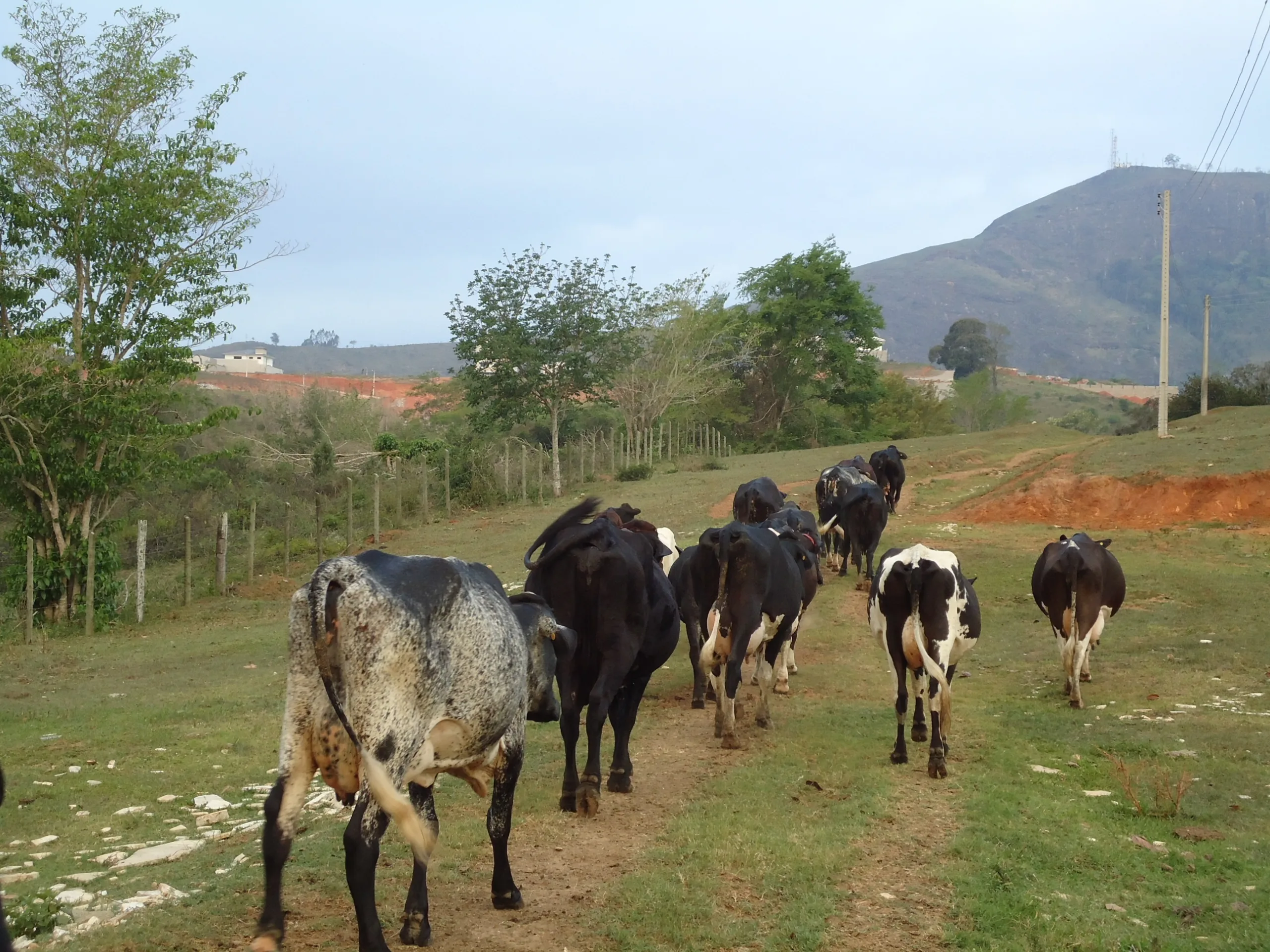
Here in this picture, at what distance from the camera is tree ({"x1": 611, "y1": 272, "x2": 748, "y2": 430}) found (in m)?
49.4

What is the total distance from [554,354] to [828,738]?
1147 inches

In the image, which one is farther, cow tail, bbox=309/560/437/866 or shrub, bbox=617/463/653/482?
shrub, bbox=617/463/653/482

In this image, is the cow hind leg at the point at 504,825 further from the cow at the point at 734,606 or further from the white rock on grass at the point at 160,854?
the cow at the point at 734,606

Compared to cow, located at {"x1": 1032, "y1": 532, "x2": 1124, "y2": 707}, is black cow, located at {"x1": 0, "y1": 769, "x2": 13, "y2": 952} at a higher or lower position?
higher

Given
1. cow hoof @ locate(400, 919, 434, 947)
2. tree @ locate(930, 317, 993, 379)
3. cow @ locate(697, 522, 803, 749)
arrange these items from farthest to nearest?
1. tree @ locate(930, 317, 993, 379)
2. cow @ locate(697, 522, 803, 749)
3. cow hoof @ locate(400, 919, 434, 947)

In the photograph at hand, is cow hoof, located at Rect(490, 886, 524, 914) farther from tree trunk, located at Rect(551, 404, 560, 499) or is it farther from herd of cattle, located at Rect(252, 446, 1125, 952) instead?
tree trunk, located at Rect(551, 404, 560, 499)

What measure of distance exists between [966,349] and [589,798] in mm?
115246

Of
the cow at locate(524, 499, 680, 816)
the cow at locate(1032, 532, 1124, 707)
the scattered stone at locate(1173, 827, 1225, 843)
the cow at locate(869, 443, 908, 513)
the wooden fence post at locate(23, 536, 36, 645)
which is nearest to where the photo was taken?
the scattered stone at locate(1173, 827, 1225, 843)

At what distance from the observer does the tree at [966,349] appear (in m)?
116

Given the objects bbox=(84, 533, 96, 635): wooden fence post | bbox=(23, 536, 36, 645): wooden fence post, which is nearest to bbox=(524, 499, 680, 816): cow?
bbox=(23, 536, 36, 645): wooden fence post

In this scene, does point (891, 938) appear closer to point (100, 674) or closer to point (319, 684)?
point (319, 684)

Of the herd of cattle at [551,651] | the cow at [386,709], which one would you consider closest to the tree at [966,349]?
the herd of cattle at [551,651]

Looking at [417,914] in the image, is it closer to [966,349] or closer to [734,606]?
[734,606]

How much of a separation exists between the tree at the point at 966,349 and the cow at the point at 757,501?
326 feet
